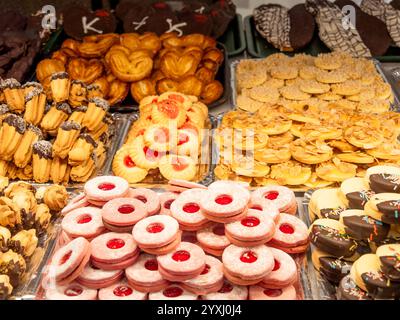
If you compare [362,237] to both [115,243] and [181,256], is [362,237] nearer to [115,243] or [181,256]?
[181,256]

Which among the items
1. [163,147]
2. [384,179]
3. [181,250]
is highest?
[384,179]

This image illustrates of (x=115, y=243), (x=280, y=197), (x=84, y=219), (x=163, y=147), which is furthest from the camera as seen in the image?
(x=163, y=147)

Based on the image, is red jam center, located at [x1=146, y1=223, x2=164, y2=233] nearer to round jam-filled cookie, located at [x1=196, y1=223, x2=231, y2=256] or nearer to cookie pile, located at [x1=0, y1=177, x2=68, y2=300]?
round jam-filled cookie, located at [x1=196, y1=223, x2=231, y2=256]

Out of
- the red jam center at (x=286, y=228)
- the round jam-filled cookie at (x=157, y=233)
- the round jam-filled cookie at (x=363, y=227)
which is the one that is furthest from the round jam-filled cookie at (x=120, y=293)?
the round jam-filled cookie at (x=363, y=227)

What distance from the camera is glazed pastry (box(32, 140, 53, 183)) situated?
2.00 meters

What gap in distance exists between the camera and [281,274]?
142cm

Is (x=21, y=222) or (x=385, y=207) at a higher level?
(x=385, y=207)

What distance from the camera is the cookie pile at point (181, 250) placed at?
4.54 ft

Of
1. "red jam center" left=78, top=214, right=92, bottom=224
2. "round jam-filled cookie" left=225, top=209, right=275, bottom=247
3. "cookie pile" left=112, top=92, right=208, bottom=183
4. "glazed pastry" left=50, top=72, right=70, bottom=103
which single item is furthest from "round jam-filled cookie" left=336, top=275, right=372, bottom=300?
"glazed pastry" left=50, top=72, right=70, bottom=103

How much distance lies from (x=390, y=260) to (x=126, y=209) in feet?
2.37

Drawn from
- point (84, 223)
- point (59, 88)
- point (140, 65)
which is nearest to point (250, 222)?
point (84, 223)

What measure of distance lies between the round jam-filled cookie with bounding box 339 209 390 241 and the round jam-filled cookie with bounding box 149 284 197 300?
0.44 m

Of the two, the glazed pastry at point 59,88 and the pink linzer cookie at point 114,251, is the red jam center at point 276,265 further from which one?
the glazed pastry at point 59,88
